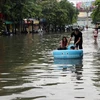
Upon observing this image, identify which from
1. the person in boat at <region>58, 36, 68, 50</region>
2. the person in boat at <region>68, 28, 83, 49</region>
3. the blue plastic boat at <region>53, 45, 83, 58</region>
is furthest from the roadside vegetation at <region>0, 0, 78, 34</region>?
the blue plastic boat at <region>53, 45, 83, 58</region>

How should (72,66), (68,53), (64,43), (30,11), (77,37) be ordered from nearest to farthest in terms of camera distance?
1. (72,66)
2. (68,53)
3. (64,43)
4. (77,37)
5. (30,11)

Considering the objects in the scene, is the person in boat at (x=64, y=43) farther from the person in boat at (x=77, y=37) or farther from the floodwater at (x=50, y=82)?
the floodwater at (x=50, y=82)

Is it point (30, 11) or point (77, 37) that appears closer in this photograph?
point (77, 37)

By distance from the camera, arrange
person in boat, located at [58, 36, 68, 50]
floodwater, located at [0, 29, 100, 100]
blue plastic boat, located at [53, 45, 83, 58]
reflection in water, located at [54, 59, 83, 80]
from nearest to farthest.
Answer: floodwater, located at [0, 29, 100, 100] < reflection in water, located at [54, 59, 83, 80] < blue plastic boat, located at [53, 45, 83, 58] < person in boat, located at [58, 36, 68, 50]

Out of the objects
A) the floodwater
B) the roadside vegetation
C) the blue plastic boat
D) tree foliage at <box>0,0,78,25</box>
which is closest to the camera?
the floodwater

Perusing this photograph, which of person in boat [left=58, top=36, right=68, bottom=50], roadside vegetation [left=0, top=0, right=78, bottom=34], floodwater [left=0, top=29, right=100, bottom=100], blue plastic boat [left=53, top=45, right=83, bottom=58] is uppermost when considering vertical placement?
roadside vegetation [left=0, top=0, right=78, bottom=34]

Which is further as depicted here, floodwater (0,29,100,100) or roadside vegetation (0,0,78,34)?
roadside vegetation (0,0,78,34)

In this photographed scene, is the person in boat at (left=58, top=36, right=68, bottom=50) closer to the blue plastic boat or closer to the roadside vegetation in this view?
the blue plastic boat

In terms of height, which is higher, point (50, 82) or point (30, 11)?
point (30, 11)

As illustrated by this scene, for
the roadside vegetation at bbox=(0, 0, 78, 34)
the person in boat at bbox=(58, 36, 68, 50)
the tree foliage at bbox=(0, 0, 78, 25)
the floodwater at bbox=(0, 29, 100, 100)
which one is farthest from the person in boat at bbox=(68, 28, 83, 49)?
the tree foliage at bbox=(0, 0, 78, 25)

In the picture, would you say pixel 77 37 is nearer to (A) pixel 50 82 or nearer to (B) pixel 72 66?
(B) pixel 72 66

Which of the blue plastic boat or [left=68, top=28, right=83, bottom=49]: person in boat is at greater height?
[left=68, top=28, right=83, bottom=49]: person in boat

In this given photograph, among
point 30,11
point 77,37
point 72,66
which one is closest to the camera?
point 72,66

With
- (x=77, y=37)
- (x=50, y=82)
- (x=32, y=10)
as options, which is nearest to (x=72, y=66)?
(x=50, y=82)
